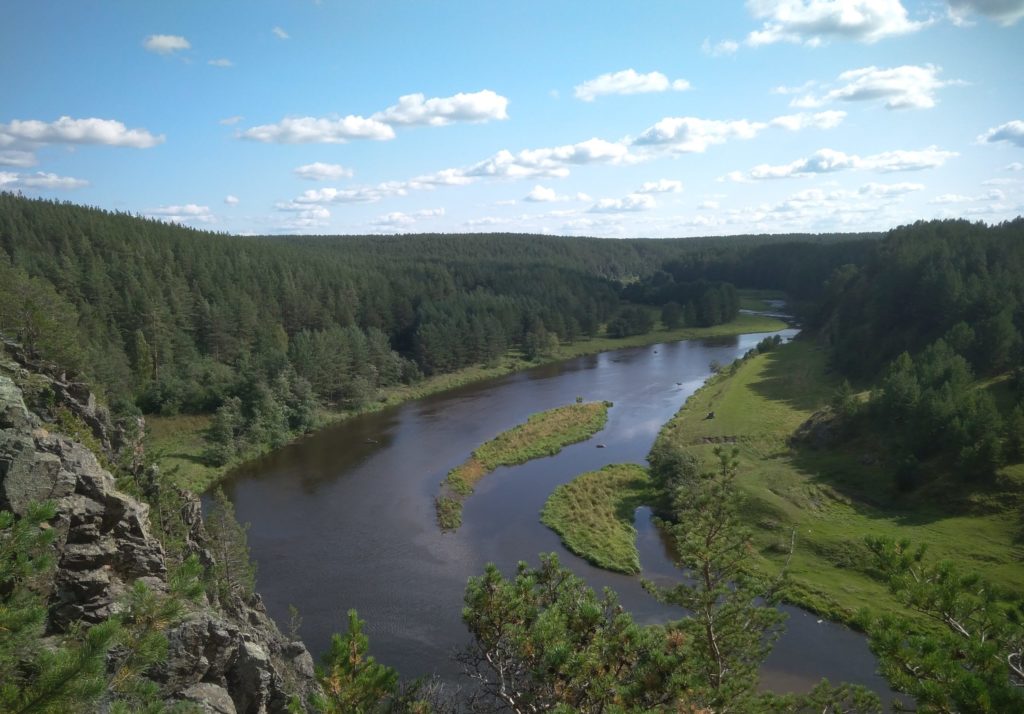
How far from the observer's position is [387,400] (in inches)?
2717

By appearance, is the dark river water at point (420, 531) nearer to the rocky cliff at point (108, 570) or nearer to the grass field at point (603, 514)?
the grass field at point (603, 514)

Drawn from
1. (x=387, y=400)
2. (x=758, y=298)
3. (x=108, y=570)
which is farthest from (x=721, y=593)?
(x=758, y=298)

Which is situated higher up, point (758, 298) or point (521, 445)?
point (758, 298)

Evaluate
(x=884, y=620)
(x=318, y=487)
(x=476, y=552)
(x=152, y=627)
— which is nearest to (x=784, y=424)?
(x=476, y=552)

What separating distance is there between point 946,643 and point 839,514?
3243 centimetres

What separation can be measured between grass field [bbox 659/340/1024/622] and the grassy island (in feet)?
26.6

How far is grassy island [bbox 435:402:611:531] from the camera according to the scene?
4114 centimetres

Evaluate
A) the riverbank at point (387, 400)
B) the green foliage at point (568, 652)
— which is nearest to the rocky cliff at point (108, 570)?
the green foliage at point (568, 652)

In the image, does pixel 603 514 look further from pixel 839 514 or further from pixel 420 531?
→ pixel 839 514

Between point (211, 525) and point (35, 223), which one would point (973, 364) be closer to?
point (211, 525)

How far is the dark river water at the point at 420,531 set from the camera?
2636cm

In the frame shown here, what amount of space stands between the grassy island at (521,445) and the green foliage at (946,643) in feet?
101

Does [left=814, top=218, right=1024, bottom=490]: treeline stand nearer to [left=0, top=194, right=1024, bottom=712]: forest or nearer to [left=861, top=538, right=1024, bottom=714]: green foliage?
[left=0, top=194, right=1024, bottom=712]: forest

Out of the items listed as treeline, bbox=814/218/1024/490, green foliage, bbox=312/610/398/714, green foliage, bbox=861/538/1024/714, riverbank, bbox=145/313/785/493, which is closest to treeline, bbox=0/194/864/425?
riverbank, bbox=145/313/785/493
